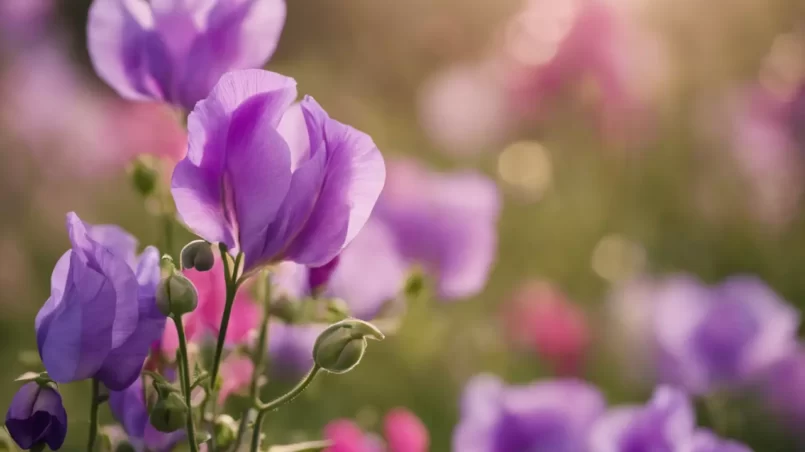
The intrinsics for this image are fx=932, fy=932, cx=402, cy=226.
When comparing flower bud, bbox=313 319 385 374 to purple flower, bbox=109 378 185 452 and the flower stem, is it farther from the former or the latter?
purple flower, bbox=109 378 185 452

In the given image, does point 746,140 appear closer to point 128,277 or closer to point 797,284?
point 797,284

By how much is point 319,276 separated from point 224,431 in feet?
0.30

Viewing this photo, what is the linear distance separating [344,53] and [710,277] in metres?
1.81

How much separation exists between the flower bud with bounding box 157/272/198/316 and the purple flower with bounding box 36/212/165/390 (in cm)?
2

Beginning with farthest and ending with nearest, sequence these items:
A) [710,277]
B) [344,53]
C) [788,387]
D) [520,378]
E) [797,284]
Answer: [344,53] < [710,277] < [797,284] < [520,378] < [788,387]

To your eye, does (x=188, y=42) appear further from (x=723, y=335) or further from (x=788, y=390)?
(x=788, y=390)

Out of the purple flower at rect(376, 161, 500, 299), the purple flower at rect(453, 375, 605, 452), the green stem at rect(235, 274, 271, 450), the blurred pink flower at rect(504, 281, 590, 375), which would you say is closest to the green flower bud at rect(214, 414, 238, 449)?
the green stem at rect(235, 274, 271, 450)

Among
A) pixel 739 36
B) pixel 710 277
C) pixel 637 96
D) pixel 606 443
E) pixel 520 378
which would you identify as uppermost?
pixel 739 36

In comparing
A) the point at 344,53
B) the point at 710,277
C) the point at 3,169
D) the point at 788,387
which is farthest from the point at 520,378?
the point at 344,53

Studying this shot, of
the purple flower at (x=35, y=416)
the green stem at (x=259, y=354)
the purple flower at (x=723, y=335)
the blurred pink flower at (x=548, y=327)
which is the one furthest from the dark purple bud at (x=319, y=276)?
the blurred pink flower at (x=548, y=327)

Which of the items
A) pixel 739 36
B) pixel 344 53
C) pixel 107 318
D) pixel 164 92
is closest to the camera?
pixel 107 318

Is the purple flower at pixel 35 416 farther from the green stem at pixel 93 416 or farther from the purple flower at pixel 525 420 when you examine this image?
the purple flower at pixel 525 420

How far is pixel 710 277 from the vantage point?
1.56 meters

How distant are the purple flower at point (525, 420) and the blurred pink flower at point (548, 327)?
1.60 feet
